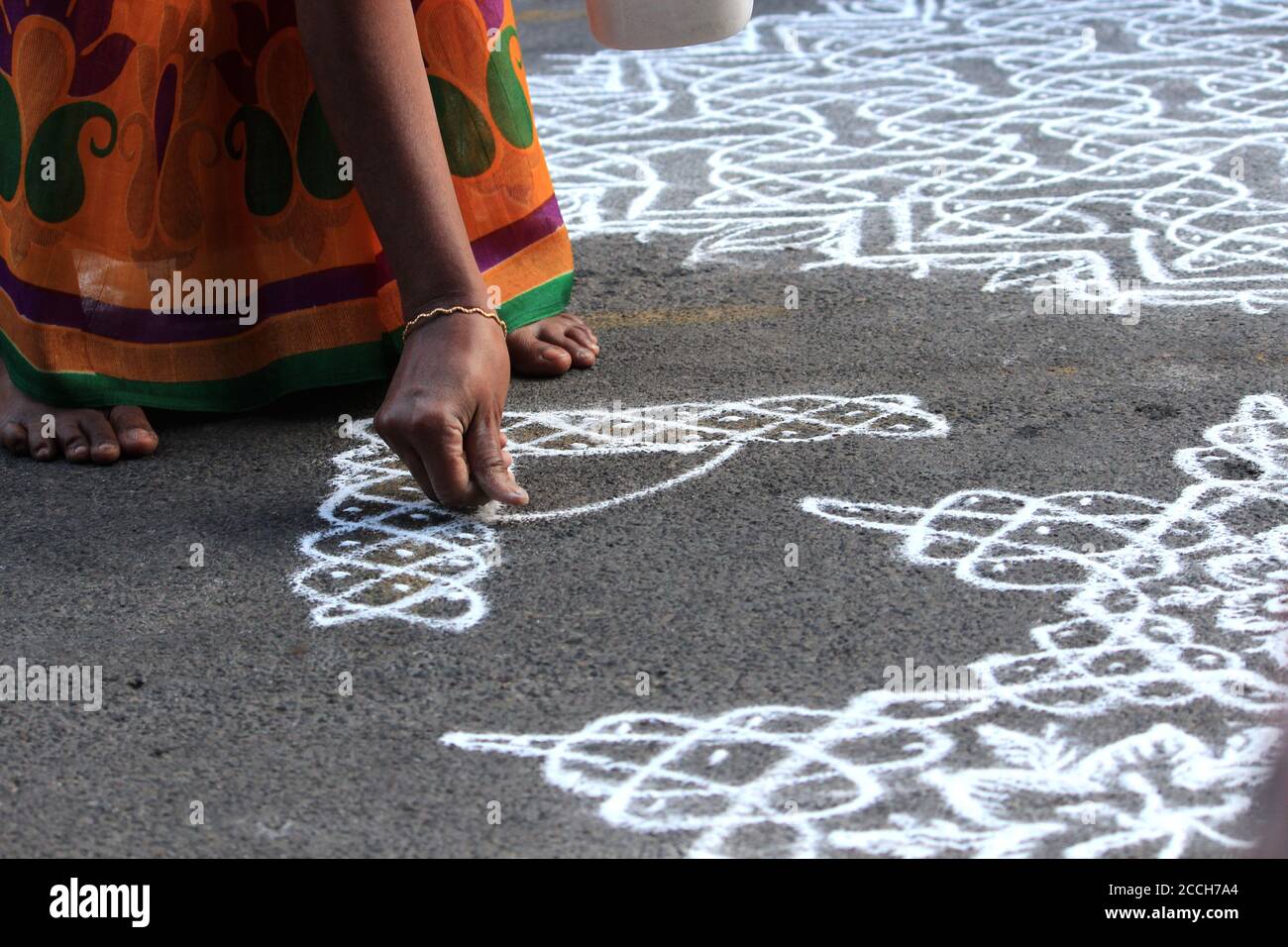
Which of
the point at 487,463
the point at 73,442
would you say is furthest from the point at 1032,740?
the point at 73,442

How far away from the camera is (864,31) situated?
551 cm

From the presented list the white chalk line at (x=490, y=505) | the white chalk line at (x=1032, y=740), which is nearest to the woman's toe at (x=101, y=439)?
the white chalk line at (x=490, y=505)

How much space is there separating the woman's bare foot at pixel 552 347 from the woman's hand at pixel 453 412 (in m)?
0.47

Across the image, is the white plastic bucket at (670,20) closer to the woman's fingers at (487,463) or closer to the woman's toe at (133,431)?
the woman's fingers at (487,463)

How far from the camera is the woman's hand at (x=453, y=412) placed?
7.20 feet

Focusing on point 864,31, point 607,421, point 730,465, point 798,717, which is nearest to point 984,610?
point 798,717

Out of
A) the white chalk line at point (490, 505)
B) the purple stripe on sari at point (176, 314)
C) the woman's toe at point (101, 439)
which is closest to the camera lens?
the white chalk line at point (490, 505)

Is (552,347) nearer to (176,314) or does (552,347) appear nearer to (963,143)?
(176,314)

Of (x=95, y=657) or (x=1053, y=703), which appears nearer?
(x=1053, y=703)

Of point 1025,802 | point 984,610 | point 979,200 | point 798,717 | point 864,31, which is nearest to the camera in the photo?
point 1025,802

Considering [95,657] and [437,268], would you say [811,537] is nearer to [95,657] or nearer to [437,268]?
[437,268]

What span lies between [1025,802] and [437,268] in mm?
1206

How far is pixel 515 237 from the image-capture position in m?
2.88

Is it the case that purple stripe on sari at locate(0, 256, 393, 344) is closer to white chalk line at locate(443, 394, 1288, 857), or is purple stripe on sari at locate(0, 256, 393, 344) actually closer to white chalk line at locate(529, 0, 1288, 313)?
white chalk line at locate(529, 0, 1288, 313)
